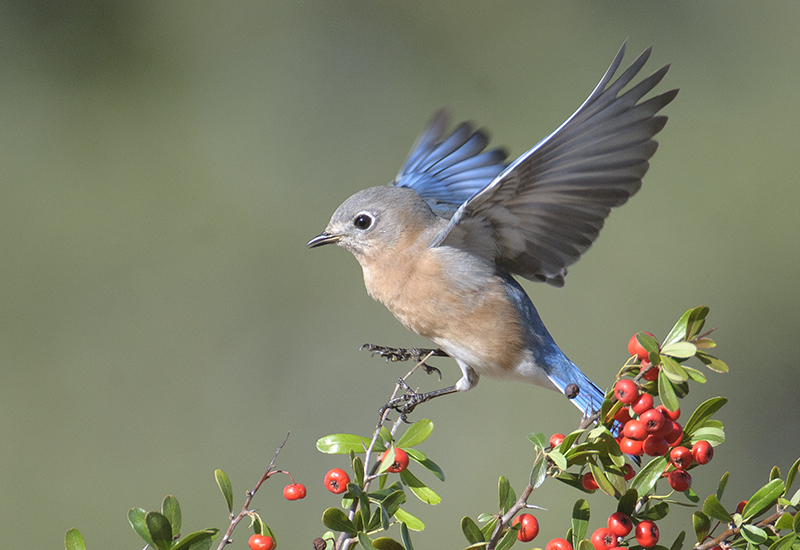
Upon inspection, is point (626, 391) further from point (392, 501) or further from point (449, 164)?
point (449, 164)

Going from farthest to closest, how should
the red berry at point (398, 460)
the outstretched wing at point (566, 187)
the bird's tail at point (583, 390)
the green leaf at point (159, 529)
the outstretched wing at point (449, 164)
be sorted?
the outstretched wing at point (449, 164) → the bird's tail at point (583, 390) → the outstretched wing at point (566, 187) → the red berry at point (398, 460) → the green leaf at point (159, 529)

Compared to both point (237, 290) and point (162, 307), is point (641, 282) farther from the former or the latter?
point (162, 307)

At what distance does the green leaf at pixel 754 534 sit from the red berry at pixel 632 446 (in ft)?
0.55

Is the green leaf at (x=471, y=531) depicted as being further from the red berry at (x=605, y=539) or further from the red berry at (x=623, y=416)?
the red berry at (x=623, y=416)

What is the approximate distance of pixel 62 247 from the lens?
4016mm

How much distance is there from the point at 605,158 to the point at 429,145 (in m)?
1.21

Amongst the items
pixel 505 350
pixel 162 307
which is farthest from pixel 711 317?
pixel 162 307

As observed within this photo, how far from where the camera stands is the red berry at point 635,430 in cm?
101

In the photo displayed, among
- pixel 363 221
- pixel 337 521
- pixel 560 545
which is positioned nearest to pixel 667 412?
pixel 560 545

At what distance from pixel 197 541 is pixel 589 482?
0.56 m

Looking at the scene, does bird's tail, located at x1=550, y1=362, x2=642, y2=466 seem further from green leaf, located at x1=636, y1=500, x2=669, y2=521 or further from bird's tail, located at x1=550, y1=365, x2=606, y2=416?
green leaf, located at x1=636, y1=500, x2=669, y2=521

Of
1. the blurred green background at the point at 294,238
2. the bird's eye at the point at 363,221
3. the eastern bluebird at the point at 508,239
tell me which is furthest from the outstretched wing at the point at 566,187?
the blurred green background at the point at 294,238

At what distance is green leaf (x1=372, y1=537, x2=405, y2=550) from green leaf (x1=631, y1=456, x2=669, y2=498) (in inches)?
13.7

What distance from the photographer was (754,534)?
960mm
